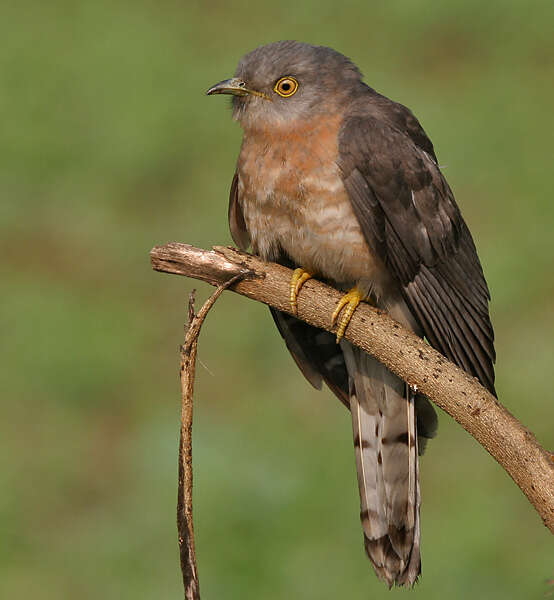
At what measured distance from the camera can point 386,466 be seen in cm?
521

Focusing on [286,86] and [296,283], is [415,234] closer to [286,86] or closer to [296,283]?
[296,283]

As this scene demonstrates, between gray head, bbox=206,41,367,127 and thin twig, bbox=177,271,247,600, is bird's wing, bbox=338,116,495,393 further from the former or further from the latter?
thin twig, bbox=177,271,247,600

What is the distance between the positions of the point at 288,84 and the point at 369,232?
0.78m

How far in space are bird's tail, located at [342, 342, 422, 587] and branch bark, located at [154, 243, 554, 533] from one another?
1.92 feet

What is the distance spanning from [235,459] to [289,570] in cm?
103

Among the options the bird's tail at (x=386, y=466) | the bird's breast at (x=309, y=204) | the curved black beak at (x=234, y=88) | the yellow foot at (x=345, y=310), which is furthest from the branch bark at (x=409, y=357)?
the curved black beak at (x=234, y=88)

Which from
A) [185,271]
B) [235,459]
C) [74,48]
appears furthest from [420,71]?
[185,271]

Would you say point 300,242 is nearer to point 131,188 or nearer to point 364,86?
point 364,86

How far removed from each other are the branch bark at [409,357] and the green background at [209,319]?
2.88 metres

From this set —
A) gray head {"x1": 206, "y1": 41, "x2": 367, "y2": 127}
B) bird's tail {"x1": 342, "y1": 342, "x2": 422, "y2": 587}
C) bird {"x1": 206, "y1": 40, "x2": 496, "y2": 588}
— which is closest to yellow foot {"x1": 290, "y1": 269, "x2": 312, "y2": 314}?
bird {"x1": 206, "y1": 40, "x2": 496, "y2": 588}

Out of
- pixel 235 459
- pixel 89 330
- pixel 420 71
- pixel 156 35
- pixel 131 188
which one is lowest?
pixel 235 459

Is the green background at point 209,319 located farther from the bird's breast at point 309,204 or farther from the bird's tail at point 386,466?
the bird's breast at point 309,204

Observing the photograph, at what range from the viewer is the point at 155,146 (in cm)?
1158

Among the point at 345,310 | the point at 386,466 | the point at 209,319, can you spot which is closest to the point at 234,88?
the point at 345,310
